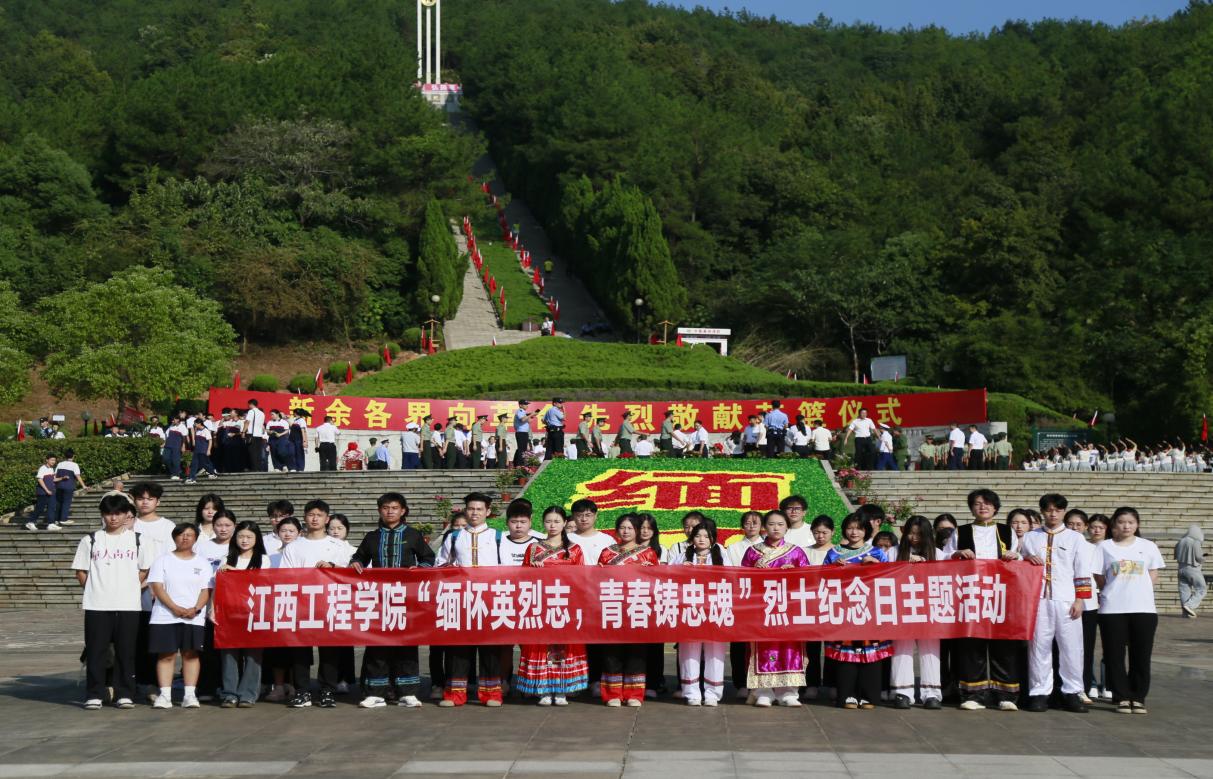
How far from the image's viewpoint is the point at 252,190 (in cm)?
4953

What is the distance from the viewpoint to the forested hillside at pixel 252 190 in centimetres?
4512

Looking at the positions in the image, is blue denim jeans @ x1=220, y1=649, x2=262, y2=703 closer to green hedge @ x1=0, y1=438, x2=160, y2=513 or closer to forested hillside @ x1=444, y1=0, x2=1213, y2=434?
green hedge @ x1=0, y1=438, x2=160, y2=513

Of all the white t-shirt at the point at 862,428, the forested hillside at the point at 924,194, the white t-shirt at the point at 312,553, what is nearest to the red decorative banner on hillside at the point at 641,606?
the white t-shirt at the point at 312,553

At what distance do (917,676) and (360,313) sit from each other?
128ft

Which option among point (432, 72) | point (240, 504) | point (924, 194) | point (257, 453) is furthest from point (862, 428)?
point (432, 72)

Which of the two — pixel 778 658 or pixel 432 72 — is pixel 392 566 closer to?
pixel 778 658

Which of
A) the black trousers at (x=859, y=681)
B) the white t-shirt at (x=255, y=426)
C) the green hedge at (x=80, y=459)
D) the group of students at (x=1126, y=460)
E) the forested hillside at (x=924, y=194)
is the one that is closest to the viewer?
the black trousers at (x=859, y=681)

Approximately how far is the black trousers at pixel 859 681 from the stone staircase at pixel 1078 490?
13011 mm

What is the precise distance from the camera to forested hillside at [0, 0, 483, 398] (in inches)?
1777

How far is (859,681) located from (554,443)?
54.5 feet

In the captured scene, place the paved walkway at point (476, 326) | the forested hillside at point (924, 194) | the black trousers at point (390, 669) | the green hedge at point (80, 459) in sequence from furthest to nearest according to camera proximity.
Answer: the paved walkway at point (476, 326) → the forested hillside at point (924, 194) → the green hedge at point (80, 459) → the black trousers at point (390, 669)

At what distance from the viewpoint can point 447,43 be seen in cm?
10181

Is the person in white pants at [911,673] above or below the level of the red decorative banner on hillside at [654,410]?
below

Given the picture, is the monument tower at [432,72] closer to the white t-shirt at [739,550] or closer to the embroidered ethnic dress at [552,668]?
the white t-shirt at [739,550]
